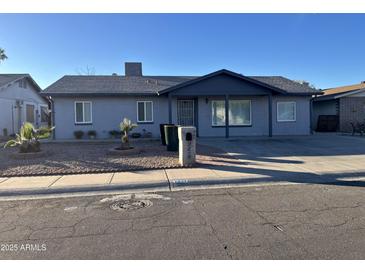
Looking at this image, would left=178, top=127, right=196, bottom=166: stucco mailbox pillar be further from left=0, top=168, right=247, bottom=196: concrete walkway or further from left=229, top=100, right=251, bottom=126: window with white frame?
left=229, top=100, right=251, bottom=126: window with white frame

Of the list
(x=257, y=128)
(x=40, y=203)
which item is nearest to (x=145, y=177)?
(x=40, y=203)

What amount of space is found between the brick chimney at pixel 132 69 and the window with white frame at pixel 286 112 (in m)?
11.2

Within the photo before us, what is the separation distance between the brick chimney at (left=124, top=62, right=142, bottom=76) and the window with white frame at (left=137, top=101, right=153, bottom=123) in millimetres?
5652

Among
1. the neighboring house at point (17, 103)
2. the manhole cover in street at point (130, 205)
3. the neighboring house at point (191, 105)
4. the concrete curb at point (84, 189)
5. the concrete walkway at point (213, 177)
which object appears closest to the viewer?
the manhole cover in street at point (130, 205)

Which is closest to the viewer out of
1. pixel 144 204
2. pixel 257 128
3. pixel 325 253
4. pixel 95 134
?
pixel 325 253

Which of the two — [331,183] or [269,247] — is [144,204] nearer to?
[269,247]

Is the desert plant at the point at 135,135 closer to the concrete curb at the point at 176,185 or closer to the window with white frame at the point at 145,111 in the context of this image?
the window with white frame at the point at 145,111

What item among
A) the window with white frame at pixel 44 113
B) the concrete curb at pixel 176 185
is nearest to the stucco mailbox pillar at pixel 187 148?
the concrete curb at pixel 176 185

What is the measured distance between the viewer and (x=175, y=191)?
21.2 feet

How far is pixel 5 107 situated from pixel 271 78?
68.3 feet

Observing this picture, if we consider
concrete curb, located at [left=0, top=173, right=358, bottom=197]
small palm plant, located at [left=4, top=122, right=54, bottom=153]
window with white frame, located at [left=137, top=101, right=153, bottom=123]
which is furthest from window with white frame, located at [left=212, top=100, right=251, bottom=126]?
concrete curb, located at [left=0, top=173, right=358, bottom=197]

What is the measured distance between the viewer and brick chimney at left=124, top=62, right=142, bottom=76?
74.2 ft

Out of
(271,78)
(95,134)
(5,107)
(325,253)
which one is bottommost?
(325,253)

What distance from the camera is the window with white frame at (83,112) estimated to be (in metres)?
17.5
